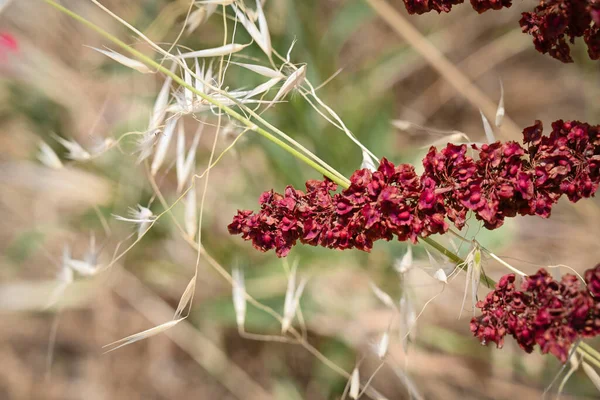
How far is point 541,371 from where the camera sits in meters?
1.20

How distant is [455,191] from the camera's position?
0.54m

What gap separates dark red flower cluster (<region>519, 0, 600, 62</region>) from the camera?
19.1 inches

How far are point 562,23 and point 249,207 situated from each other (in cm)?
89

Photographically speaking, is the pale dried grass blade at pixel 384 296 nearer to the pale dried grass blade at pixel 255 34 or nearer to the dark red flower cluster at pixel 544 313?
the dark red flower cluster at pixel 544 313

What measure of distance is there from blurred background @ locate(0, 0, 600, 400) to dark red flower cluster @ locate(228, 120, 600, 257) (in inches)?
17.0

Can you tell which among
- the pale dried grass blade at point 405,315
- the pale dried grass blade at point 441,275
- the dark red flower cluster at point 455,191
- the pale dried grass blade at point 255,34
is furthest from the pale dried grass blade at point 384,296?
the pale dried grass blade at point 255,34

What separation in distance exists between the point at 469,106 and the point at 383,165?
4.10 ft

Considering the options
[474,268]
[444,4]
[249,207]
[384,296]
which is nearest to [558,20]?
[444,4]

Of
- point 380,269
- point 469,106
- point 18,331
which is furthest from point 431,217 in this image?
point 18,331

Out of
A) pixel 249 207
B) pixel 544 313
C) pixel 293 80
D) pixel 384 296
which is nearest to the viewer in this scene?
pixel 544 313

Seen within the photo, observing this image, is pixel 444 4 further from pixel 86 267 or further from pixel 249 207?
pixel 249 207

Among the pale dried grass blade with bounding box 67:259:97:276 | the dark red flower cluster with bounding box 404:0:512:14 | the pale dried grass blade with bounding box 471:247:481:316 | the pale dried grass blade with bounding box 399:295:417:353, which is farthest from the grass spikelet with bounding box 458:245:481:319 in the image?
the pale dried grass blade with bounding box 67:259:97:276

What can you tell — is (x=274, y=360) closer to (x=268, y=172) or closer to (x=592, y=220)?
(x=268, y=172)

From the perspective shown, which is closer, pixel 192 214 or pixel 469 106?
pixel 192 214
